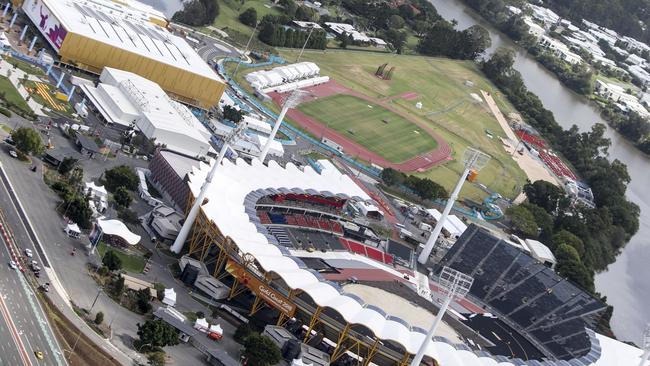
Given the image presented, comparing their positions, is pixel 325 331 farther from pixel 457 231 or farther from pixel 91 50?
pixel 91 50

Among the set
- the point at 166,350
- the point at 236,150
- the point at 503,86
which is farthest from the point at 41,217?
the point at 503,86

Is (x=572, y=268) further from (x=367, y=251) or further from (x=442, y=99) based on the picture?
(x=442, y=99)

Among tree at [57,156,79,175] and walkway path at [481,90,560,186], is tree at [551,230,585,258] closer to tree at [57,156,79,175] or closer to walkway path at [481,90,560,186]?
walkway path at [481,90,560,186]

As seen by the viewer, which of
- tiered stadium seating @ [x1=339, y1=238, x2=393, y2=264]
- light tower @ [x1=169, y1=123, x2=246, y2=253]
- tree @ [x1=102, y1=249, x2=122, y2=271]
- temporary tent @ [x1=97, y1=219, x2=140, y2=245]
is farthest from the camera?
tiered stadium seating @ [x1=339, y1=238, x2=393, y2=264]

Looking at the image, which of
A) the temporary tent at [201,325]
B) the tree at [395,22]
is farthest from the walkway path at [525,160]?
the temporary tent at [201,325]

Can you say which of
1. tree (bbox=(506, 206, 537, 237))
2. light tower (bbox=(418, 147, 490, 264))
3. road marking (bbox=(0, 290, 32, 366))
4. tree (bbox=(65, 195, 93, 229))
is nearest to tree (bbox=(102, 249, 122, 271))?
tree (bbox=(65, 195, 93, 229))

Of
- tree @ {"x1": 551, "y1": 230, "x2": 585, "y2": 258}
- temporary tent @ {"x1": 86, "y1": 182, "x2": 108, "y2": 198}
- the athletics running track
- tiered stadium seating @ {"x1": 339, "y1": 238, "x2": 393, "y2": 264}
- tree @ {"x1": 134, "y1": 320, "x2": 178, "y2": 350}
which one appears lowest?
temporary tent @ {"x1": 86, "y1": 182, "x2": 108, "y2": 198}
